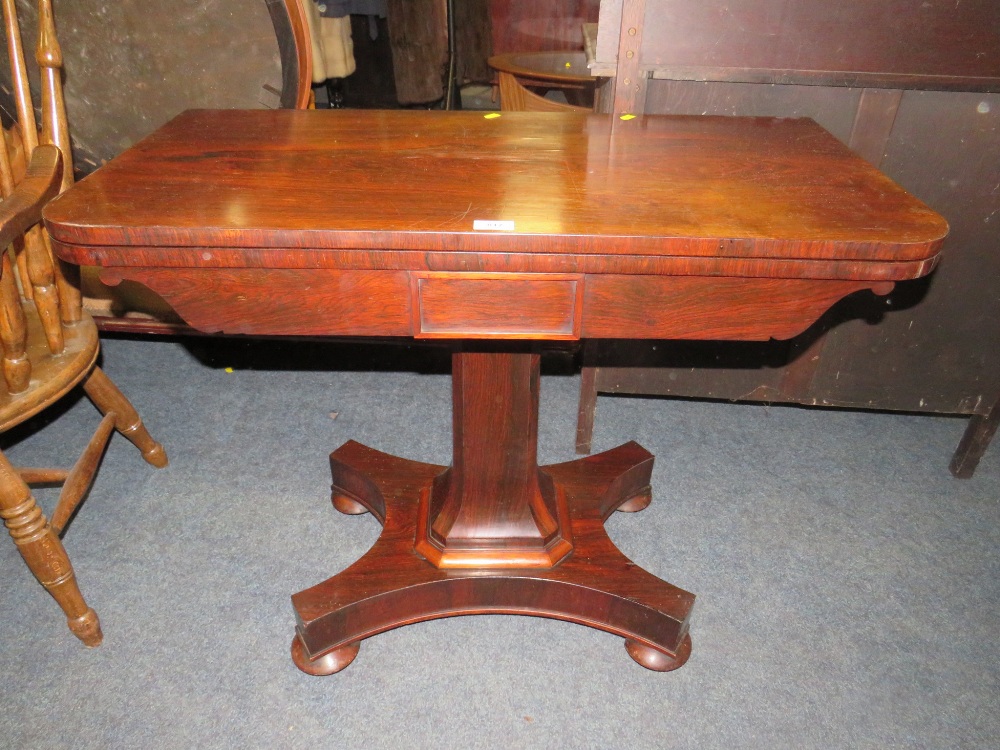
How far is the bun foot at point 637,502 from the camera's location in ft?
5.82

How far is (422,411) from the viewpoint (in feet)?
7.01

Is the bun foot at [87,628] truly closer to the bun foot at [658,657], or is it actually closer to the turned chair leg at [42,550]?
the turned chair leg at [42,550]

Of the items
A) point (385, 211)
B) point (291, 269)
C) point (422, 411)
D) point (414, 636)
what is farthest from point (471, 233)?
point (422, 411)

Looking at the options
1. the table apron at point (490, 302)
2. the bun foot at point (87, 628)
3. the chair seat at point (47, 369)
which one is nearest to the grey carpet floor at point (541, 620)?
the bun foot at point (87, 628)

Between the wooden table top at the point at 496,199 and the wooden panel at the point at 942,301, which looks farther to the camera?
the wooden panel at the point at 942,301

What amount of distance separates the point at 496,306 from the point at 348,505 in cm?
94

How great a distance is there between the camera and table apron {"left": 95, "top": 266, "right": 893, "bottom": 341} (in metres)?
0.96

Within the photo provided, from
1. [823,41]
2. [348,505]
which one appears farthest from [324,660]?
[823,41]

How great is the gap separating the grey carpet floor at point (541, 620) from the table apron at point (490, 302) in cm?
74

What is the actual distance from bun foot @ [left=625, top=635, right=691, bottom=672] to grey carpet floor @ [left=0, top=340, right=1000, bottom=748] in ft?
0.10

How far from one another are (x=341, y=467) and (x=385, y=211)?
2.93 ft

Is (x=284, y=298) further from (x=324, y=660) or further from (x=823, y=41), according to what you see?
(x=823, y=41)

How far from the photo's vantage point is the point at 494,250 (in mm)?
909

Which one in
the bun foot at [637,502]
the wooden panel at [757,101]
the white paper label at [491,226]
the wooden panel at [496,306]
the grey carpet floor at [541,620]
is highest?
the white paper label at [491,226]
